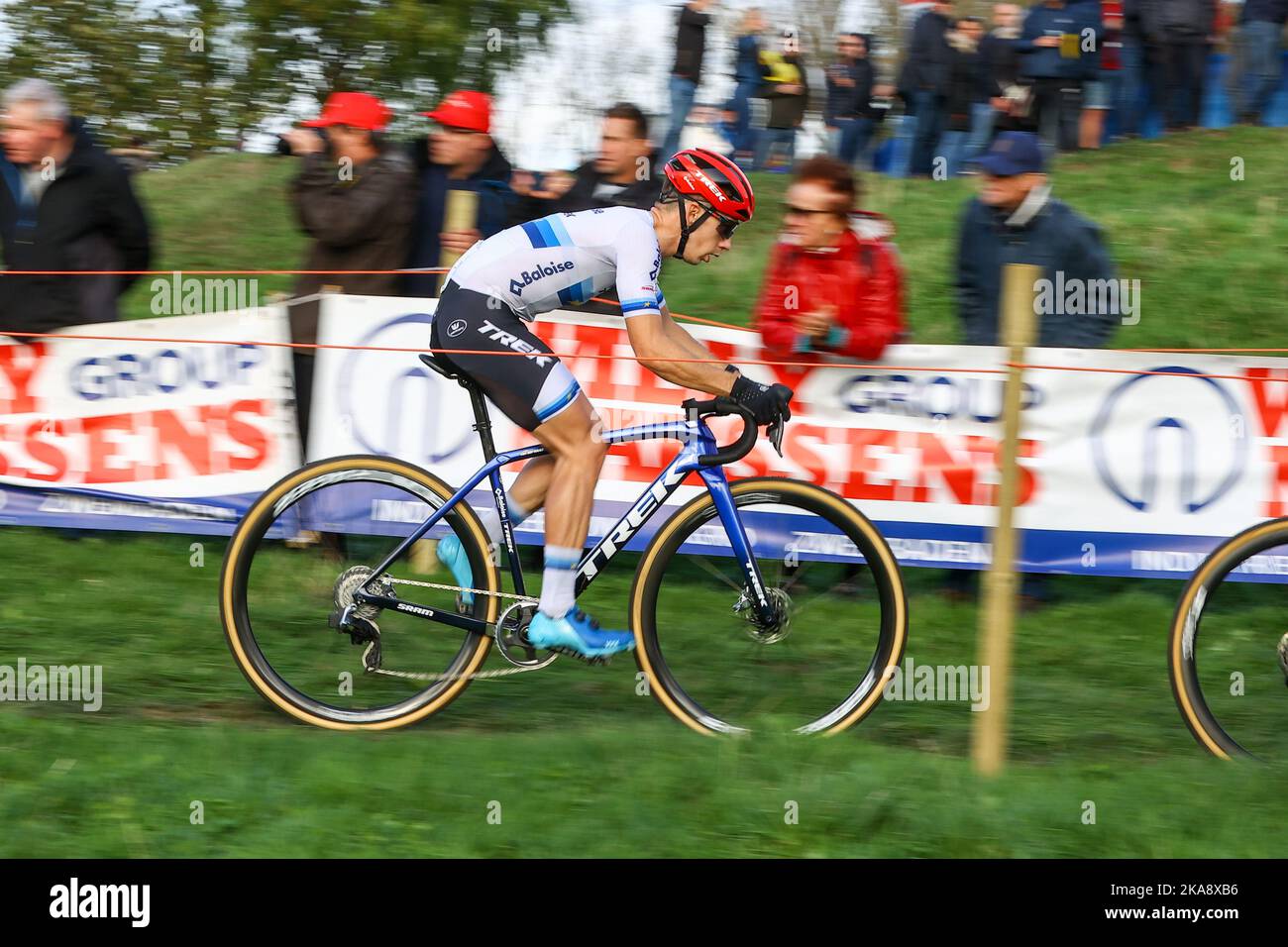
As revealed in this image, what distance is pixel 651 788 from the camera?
444 centimetres

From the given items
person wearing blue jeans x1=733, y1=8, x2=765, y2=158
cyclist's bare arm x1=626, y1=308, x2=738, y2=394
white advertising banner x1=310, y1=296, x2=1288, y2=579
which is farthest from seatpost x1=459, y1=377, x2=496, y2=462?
person wearing blue jeans x1=733, y1=8, x2=765, y2=158

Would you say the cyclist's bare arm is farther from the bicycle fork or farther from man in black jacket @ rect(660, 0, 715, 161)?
man in black jacket @ rect(660, 0, 715, 161)

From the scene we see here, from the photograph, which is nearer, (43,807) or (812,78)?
(43,807)

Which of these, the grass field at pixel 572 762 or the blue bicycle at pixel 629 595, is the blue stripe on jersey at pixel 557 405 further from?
the grass field at pixel 572 762

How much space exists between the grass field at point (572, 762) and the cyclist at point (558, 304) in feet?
1.80

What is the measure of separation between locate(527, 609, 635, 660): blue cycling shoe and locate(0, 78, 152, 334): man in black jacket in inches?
137

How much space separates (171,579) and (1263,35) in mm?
10883

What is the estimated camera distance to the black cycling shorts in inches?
194

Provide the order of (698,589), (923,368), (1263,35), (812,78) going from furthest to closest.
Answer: (812,78), (1263,35), (923,368), (698,589)

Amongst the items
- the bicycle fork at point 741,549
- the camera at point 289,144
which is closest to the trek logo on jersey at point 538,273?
the bicycle fork at point 741,549

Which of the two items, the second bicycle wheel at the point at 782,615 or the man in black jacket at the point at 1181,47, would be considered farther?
the man in black jacket at the point at 1181,47

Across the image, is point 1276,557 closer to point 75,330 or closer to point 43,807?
point 43,807

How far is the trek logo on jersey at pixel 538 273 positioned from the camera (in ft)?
16.3
